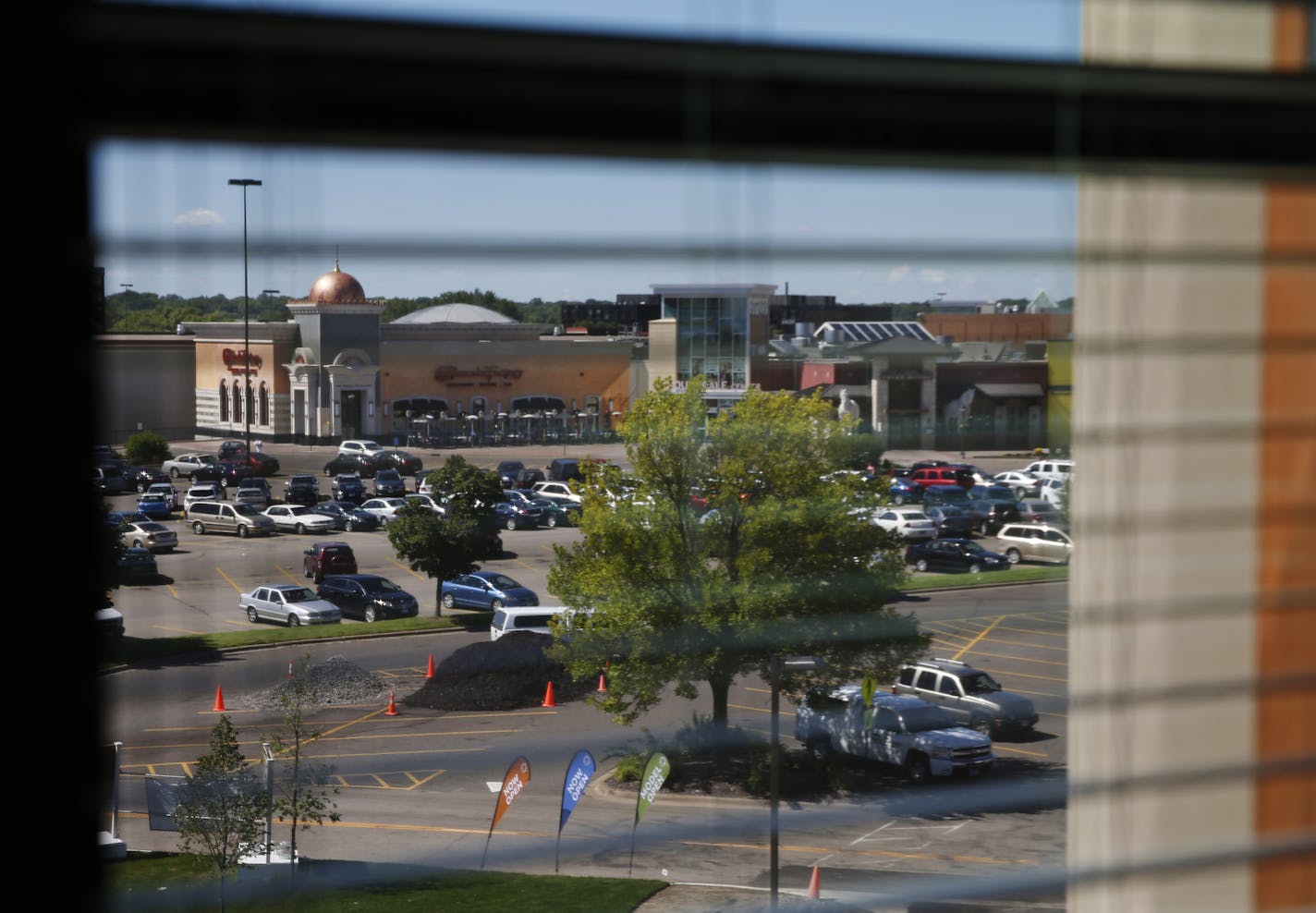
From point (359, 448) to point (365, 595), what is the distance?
129mm

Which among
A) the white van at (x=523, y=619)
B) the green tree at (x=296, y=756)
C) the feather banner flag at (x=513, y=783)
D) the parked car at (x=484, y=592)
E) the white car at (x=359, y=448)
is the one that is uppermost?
the white car at (x=359, y=448)

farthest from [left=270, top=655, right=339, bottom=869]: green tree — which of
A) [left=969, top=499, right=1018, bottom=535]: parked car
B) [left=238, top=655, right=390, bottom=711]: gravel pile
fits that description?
[left=969, top=499, right=1018, bottom=535]: parked car

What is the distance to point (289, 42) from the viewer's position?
729 mm

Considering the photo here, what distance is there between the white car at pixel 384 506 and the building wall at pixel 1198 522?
2.28 feet

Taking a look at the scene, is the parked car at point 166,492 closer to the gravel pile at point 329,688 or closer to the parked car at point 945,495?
the gravel pile at point 329,688

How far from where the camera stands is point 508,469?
Answer: 1.18 m

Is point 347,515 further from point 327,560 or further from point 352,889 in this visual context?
point 352,889

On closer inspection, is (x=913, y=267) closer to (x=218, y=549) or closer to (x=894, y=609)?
(x=894, y=609)

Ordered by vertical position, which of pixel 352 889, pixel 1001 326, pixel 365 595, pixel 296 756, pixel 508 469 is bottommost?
pixel 352 889

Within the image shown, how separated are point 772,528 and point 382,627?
38 cm

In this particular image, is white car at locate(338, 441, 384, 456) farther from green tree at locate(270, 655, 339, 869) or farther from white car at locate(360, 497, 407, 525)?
green tree at locate(270, 655, 339, 869)

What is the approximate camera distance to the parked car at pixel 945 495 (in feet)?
4.03

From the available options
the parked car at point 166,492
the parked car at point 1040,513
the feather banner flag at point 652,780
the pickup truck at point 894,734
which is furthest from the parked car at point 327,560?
the parked car at point 1040,513

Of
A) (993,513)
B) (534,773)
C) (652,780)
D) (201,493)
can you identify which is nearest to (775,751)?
(652,780)
